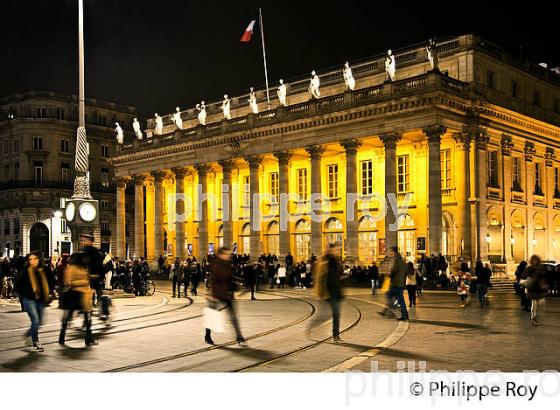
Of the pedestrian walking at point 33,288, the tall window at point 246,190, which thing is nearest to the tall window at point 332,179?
the tall window at point 246,190

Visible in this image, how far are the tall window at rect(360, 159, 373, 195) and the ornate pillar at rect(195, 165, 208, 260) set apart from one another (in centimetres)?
1351

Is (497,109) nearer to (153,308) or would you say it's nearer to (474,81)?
(474,81)

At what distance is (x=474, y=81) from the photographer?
43.9 metres

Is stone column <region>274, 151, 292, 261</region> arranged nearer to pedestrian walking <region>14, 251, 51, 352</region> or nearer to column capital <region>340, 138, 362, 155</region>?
column capital <region>340, 138, 362, 155</region>

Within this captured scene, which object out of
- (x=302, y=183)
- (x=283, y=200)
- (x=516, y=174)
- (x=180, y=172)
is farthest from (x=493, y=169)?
(x=180, y=172)

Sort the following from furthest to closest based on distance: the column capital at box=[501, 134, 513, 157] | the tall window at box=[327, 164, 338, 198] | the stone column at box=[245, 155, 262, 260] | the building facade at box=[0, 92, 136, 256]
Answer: the building facade at box=[0, 92, 136, 256] → the tall window at box=[327, 164, 338, 198] → the stone column at box=[245, 155, 262, 260] → the column capital at box=[501, 134, 513, 157]

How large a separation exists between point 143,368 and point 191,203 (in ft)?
170

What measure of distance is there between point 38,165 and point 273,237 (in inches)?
1286

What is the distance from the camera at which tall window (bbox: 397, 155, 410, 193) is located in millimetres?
47250

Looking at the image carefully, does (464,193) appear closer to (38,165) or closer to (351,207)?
(351,207)

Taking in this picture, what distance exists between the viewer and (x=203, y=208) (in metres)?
57.0

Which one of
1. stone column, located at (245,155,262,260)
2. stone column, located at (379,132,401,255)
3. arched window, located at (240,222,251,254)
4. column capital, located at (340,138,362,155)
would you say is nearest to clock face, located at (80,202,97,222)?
stone column, located at (379,132,401,255)

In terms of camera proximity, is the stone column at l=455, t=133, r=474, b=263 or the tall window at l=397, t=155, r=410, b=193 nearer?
the stone column at l=455, t=133, r=474, b=263

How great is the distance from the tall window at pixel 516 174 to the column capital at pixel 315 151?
505 inches
